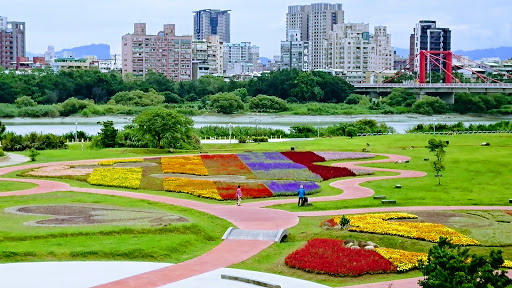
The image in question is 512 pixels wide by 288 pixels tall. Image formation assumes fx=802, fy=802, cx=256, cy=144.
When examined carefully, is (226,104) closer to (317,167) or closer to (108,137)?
(108,137)

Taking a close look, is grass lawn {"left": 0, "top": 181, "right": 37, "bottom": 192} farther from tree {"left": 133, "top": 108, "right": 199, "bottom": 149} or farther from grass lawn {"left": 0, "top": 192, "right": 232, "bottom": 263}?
tree {"left": 133, "top": 108, "right": 199, "bottom": 149}

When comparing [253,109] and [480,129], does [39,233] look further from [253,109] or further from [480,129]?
[253,109]

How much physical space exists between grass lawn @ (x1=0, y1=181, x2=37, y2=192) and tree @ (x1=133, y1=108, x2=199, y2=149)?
73.2 ft

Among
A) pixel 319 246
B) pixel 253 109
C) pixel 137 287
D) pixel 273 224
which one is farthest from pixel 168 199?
pixel 253 109

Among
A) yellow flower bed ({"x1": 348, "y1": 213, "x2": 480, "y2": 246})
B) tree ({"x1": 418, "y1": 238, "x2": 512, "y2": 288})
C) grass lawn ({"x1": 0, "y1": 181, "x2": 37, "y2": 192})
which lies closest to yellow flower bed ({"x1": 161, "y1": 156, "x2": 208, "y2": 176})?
grass lawn ({"x1": 0, "y1": 181, "x2": 37, "y2": 192})

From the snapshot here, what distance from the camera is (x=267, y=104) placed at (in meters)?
142

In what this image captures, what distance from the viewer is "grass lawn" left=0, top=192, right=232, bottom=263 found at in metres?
28.0

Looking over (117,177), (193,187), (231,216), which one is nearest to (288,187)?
(193,187)

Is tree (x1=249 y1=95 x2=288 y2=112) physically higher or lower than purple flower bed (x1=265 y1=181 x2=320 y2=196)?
higher

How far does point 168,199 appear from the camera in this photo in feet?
139

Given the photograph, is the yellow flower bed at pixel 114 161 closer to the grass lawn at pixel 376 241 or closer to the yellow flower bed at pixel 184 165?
the yellow flower bed at pixel 184 165

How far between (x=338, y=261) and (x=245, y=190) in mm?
17897

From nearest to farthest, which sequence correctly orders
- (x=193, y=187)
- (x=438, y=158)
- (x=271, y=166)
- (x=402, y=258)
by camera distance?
(x=402, y=258) → (x=193, y=187) → (x=438, y=158) → (x=271, y=166)

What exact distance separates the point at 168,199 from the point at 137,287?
17977mm
